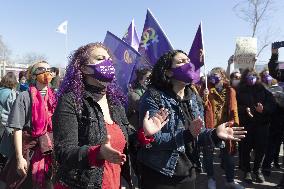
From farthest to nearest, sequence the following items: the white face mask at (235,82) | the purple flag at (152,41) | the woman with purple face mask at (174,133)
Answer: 1. the white face mask at (235,82)
2. the purple flag at (152,41)
3. the woman with purple face mask at (174,133)

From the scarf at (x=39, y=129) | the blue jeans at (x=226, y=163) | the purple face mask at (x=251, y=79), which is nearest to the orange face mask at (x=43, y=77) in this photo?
the scarf at (x=39, y=129)

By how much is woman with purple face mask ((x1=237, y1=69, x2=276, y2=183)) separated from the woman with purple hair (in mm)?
4326

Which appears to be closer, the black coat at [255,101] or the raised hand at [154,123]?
the raised hand at [154,123]

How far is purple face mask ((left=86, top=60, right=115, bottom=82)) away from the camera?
245 centimetres

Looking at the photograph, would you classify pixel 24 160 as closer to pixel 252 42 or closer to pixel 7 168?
pixel 7 168

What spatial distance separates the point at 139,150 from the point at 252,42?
984 cm

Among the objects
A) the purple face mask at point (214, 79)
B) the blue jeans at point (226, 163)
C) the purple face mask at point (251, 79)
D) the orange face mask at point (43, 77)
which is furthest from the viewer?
the purple face mask at point (251, 79)

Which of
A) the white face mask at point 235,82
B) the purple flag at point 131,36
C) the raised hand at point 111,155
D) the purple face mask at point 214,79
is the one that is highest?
the purple flag at point 131,36

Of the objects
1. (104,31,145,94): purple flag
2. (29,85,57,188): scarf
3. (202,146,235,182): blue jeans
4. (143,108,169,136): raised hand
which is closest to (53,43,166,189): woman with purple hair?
(143,108,169,136): raised hand

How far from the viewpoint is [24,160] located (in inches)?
139

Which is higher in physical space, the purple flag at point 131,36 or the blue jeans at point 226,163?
the purple flag at point 131,36

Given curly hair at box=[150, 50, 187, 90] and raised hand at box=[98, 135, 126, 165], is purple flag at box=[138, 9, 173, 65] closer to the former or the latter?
curly hair at box=[150, 50, 187, 90]

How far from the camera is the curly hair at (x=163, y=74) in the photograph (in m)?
3.17

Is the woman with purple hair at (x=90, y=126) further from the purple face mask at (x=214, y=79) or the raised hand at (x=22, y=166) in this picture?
the purple face mask at (x=214, y=79)
